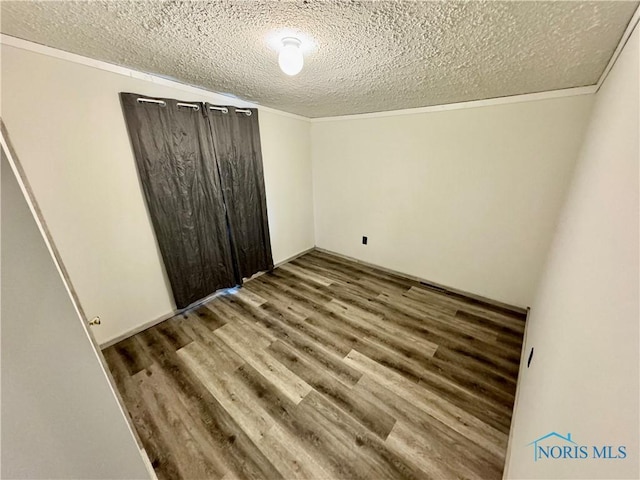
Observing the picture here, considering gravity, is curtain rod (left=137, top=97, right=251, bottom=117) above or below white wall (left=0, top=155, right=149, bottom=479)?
above

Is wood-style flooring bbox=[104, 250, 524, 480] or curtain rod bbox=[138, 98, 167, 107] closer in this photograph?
wood-style flooring bbox=[104, 250, 524, 480]

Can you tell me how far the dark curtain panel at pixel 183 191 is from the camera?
190cm

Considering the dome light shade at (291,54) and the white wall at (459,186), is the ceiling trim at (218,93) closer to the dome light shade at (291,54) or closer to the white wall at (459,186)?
the white wall at (459,186)

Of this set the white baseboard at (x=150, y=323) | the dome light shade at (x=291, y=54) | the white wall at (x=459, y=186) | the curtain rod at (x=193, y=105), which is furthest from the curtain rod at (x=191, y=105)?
the white baseboard at (x=150, y=323)

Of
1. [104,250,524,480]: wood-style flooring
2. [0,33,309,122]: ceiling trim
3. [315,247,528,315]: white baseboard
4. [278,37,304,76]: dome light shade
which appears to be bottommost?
[104,250,524,480]: wood-style flooring

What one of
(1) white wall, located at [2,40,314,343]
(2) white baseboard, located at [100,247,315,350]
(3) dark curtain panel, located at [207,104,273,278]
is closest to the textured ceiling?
(1) white wall, located at [2,40,314,343]

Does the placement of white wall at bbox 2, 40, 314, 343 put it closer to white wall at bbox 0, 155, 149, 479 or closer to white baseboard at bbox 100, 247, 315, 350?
white baseboard at bbox 100, 247, 315, 350

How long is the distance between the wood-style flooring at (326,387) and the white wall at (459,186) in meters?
0.48

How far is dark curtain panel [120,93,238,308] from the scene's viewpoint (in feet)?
6.22

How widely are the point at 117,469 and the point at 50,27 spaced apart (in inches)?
81.2

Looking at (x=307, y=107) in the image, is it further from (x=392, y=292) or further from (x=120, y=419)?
(x=120, y=419)

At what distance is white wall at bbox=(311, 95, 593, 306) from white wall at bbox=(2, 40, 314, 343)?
169cm

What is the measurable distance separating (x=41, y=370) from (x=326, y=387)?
1471 mm

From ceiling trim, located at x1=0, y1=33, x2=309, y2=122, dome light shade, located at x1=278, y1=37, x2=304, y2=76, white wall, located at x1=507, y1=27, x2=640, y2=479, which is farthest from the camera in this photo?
ceiling trim, located at x1=0, y1=33, x2=309, y2=122
